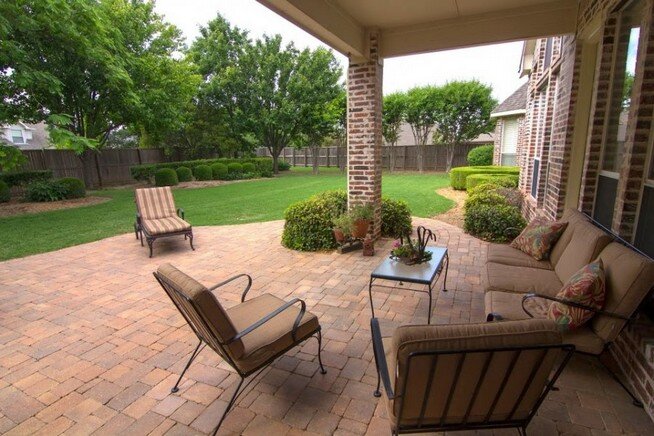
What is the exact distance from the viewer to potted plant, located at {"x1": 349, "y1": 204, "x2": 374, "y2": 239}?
5.55 metres

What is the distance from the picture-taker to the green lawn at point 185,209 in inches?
269

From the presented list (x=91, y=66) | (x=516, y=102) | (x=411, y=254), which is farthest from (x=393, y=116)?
(x=411, y=254)

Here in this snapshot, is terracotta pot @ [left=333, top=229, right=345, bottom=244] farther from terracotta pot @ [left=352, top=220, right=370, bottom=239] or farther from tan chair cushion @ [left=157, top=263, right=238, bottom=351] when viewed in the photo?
tan chair cushion @ [left=157, top=263, right=238, bottom=351]

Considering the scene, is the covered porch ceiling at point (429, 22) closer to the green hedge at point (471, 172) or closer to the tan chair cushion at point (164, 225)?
the tan chair cushion at point (164, 225)

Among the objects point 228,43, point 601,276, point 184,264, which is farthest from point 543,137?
point 228,43

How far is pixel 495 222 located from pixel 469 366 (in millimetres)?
5008

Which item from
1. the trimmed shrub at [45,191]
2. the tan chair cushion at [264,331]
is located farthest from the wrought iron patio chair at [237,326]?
the trimmed shrub at [45,191]

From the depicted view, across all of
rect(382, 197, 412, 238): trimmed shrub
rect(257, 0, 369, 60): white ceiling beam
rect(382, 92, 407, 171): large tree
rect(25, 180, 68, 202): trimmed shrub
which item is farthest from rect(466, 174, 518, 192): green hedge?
rect(25, 180, 68, 202): trimmed shrub

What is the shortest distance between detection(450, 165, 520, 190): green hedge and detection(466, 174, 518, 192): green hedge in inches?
20.3

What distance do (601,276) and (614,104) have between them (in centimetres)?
230

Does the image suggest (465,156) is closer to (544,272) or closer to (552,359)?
(544,272)

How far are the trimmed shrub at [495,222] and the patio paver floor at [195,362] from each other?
40.3 inches

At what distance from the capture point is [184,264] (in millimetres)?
5219

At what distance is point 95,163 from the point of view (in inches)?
607
